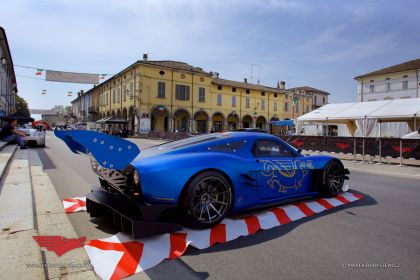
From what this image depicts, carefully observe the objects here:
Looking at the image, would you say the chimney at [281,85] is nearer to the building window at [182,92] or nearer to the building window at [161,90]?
the building window at [182,92]

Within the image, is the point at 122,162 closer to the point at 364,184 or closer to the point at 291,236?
the point at 291,236

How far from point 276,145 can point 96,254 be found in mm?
3100

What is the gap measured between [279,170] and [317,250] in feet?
4.87

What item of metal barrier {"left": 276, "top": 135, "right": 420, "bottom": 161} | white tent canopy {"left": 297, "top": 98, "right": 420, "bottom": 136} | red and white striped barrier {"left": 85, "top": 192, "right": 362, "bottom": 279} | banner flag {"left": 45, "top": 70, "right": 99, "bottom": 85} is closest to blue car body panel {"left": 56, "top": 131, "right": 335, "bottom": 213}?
red and white striped barrier {"left": 85, "top": 192, "right": 362, "bottom": 279}

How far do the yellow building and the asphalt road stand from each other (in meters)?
33.2

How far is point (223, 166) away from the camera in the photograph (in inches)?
154

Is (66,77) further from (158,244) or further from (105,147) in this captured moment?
(158,244)

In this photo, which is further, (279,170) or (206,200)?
(279,170)

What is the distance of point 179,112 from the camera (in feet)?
143

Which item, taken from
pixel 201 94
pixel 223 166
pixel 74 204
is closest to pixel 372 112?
pixel 223 166

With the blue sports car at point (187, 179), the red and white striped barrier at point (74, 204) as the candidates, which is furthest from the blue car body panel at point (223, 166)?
the red and white striped barrier at point (74, 204)

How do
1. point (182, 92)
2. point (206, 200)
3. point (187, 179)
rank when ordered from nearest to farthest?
→ point (187, 179)
point (206, 200)
point (182, 92)

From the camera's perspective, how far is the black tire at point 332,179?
5.28m

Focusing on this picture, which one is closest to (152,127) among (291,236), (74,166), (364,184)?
(74,166)
